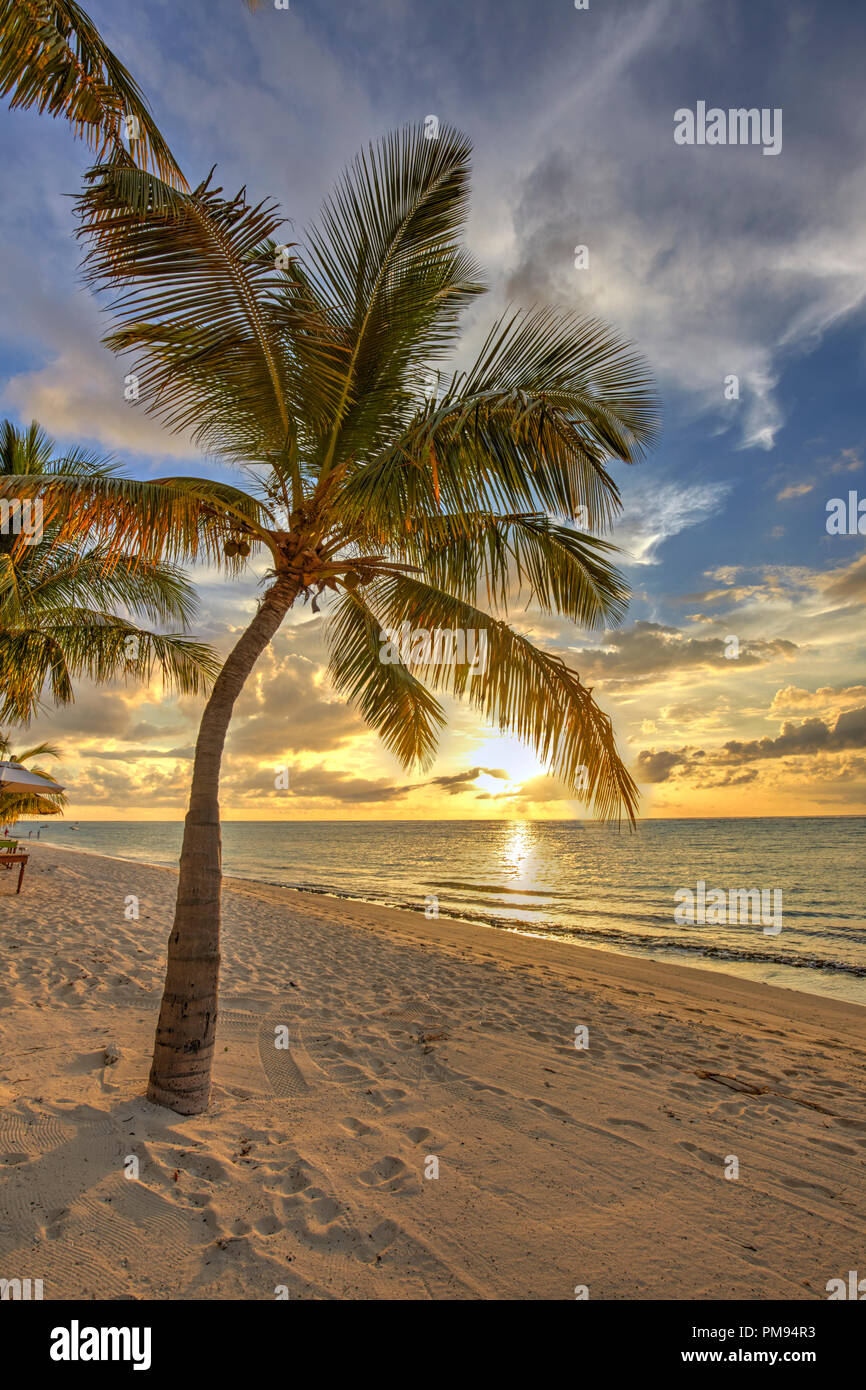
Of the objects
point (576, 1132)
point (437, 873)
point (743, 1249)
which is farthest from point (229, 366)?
point (437, 873)

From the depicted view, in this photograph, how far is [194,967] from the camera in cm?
397

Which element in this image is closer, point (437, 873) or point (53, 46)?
point (53, 46)

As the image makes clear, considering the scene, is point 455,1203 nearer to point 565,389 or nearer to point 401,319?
point 565,389

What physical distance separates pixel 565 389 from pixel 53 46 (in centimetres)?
385

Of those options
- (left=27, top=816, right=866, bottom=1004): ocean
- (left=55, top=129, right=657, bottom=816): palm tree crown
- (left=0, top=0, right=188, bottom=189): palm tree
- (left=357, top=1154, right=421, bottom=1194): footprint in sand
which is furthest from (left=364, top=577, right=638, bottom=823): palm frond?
(left=27, top=816, right=866, bottom=1004): ocean

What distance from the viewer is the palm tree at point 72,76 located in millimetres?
3803

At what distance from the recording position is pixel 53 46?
3863 mm

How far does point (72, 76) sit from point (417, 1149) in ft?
23.5

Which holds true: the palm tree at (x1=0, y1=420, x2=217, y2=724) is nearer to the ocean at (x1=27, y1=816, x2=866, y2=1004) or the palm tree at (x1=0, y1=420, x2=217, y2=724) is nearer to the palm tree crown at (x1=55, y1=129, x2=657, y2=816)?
the palm tree crown at (x1=55, y1=129, x2=657, y2=816)

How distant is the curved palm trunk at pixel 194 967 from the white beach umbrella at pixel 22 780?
9.57m

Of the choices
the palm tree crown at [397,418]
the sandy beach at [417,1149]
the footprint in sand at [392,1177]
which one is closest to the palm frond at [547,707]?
the palm tree crown at [397,418]

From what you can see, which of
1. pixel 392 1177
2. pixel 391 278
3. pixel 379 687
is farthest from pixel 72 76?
pixel 392 1177

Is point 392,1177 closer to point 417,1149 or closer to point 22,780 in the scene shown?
point 417,1149

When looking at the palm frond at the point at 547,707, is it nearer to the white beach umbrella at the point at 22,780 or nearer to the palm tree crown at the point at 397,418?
the palm tree crown at the point at 397,418
